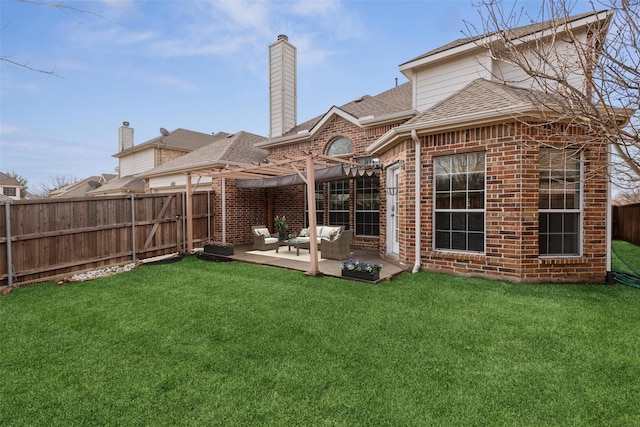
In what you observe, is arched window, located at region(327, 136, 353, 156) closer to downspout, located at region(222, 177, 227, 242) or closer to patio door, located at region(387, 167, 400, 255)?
patio door, located at region(387, 167, 400, 255)

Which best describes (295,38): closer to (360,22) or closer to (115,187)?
(360,22)

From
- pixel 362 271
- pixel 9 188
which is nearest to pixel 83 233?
pixel 362 271

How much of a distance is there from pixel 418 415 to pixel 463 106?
21.2 feet

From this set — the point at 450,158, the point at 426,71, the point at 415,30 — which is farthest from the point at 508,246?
the point at 426,71

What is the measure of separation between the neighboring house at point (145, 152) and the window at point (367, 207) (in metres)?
16.2

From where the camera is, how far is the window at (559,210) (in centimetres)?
622

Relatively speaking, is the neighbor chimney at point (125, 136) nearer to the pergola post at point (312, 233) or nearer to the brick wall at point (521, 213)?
the pergola post at point (312, 233)

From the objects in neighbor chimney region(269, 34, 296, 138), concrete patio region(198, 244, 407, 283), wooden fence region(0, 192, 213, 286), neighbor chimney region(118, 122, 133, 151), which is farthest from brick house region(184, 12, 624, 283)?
neighbor chimney region(118, 122, 133, 151)

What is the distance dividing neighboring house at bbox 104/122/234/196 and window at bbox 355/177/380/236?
53.1 feet

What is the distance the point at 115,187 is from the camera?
22.5 metres

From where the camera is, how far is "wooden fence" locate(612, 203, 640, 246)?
1175 centimetres

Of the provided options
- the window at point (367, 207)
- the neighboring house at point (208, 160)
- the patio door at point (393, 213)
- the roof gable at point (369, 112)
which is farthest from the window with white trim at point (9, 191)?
the patio door at point (393, 213)

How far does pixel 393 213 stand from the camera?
8.56 meters

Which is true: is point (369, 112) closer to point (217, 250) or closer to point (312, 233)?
point (312, 233)
